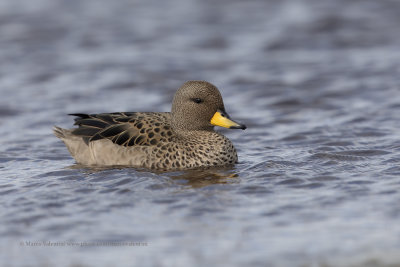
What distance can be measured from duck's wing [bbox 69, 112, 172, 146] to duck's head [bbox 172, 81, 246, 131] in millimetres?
246

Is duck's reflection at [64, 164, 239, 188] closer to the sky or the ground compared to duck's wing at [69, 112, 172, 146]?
closer to the ground

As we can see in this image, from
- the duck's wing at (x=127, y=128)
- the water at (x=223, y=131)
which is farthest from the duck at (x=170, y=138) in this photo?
the water at (x=223, y=131)

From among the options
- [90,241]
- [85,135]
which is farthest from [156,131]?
[90,241]

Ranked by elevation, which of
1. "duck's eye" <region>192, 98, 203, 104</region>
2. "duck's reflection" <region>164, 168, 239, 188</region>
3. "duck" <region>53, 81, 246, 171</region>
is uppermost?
"duck's eye" <region>192, 98, 203, 104</region>

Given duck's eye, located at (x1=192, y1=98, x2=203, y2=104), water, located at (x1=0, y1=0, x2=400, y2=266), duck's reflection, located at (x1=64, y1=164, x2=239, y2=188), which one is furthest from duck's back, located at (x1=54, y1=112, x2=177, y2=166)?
duck's eye, located at (x1=192, y1=98, x2=203, y2=104)

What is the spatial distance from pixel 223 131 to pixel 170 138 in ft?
8.06

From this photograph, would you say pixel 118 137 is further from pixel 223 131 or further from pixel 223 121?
pixel 223 131

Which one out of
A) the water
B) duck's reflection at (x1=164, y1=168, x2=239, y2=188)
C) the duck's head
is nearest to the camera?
the water

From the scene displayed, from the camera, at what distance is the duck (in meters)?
9.60

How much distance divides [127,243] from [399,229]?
2490 millimetres

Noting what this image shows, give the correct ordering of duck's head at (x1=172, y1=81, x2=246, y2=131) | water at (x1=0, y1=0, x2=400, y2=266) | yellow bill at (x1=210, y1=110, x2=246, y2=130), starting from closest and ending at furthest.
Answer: water at (x1=0, y1=0, x2=400, y2=266) < yellow bill at (x1=210, y1=110, x2=246, y2=130) < duck's head at (x1=172, y1=81, x2=246, y2=131)

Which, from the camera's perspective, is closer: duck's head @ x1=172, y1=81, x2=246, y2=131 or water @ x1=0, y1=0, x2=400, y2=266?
water @ x1=0, y1=0, x2=400, y2=266

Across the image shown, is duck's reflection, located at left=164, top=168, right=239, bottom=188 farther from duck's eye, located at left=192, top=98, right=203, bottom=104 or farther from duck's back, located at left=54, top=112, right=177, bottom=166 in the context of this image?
duck's eye, located at left=192, top=98, right=203, bottom=104

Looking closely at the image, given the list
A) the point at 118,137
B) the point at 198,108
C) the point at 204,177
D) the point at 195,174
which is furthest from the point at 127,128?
the point at 204,177
